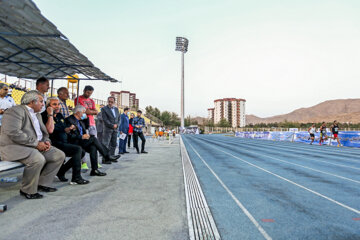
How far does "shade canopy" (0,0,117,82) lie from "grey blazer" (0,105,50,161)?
186cm

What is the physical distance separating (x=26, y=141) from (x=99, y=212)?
1.59 m

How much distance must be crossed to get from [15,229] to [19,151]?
1.35 m

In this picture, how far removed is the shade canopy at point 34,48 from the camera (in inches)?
153

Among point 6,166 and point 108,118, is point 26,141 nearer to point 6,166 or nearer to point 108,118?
point 6,166

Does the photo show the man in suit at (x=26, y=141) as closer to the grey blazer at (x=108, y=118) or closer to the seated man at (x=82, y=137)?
the seated man at (x=82, y=137)

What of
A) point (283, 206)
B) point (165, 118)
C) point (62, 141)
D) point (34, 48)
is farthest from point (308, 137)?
point (165, 118)

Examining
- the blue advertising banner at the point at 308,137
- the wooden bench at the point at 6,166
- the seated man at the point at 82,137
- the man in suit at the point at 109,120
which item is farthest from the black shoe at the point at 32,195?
the blue advertising banner at the point at 308,137

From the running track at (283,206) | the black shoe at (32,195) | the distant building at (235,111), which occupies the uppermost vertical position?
the distant building at (235,111)

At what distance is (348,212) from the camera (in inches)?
108

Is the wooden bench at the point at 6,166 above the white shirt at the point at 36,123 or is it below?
below

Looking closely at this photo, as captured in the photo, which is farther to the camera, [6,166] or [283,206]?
[283,206]

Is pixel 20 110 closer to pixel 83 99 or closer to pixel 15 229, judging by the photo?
pixel 15 229

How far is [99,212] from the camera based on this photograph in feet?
8.39

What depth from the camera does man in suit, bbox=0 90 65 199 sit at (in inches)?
119
